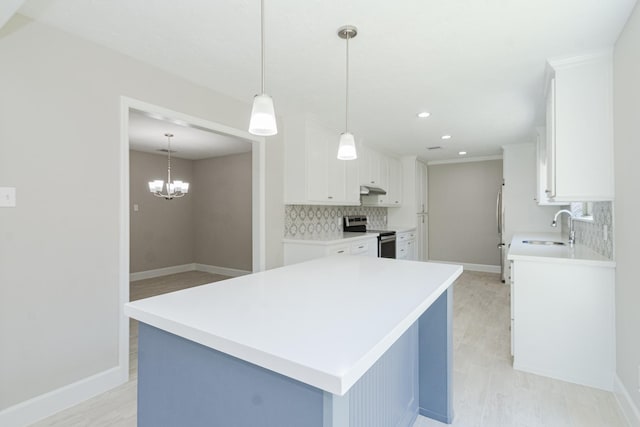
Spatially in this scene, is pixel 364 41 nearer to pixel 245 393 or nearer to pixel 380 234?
pixel 245 393

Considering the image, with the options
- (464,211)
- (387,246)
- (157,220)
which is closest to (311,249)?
(387,246)

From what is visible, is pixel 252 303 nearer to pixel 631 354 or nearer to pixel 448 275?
pixel 448 275

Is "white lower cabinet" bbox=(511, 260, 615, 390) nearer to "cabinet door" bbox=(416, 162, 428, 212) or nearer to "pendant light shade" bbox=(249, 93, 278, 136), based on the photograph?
"pendant light shade" bbox=(249, 93, 278, 136)

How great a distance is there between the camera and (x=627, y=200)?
6.01 ft

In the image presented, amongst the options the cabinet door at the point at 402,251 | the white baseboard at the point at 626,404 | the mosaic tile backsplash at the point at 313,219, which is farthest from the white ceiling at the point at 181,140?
the white baseboard at the point at 626,404

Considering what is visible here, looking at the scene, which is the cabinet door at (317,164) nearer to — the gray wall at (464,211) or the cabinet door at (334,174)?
the cabinet door at (334,174)

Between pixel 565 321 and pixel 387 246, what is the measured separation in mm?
2683

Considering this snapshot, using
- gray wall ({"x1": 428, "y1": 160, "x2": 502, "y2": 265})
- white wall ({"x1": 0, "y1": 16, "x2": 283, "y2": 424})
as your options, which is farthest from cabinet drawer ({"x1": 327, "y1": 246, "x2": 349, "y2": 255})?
gray wall ({"x1": 428, "y1": 160, "x2": 502, "y2": 265})

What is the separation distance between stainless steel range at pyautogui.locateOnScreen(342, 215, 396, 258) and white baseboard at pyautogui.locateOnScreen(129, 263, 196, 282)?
3.44 metres

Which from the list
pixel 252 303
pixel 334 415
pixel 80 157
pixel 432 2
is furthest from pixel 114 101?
pixel 334 415

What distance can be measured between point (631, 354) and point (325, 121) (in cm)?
318

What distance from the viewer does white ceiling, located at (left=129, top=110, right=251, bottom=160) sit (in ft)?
13.1

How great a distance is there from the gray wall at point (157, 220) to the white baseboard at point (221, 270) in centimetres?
28

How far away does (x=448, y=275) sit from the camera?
1729 mm
